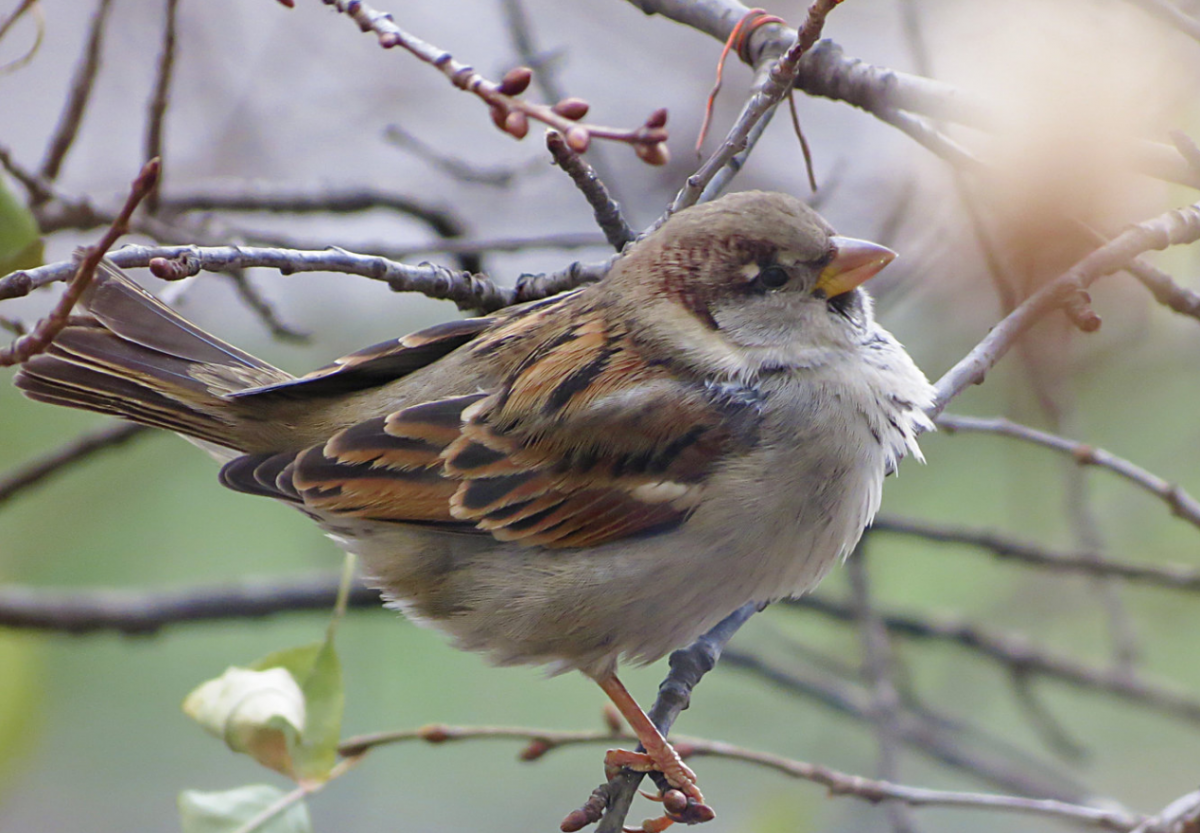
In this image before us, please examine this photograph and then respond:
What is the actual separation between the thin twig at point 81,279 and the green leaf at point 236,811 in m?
0.86

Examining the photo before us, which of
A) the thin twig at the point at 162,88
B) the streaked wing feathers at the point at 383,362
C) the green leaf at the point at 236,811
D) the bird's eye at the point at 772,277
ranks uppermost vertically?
the bird's eye at the point at 772,277

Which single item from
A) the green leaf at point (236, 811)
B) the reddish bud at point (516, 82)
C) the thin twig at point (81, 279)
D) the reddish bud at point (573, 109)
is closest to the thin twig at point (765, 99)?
the reddish bud at point (573, 109)

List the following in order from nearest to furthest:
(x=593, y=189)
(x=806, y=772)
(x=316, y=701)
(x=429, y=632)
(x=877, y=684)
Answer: (x=316, y=701) → (x=593, y=189) → (x=806, y=772) → (x=877, y=684) → (x=429, y=632)

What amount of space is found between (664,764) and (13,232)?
1536 mm

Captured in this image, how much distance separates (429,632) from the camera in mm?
5676

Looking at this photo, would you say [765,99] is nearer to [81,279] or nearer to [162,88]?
[81,279]

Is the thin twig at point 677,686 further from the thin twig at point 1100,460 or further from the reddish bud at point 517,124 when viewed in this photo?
the reddish bud at point 517,124

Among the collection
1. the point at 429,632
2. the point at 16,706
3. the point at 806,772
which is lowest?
the point at 429,632

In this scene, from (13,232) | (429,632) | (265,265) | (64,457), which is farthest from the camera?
(429,632)

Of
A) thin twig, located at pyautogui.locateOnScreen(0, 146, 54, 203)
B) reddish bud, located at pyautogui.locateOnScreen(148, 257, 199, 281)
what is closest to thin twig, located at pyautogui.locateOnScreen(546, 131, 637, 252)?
reddish bud, located at pyautogui.locateOnScreen(148, 257, 199, 281)

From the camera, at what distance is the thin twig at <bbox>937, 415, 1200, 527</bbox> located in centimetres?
246

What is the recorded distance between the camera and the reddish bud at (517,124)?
83.3 inches

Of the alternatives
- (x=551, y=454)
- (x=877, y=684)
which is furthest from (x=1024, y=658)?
(x=551, y=454)

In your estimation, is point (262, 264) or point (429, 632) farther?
point (429, 632)
